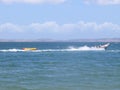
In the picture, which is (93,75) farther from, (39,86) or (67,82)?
(39,86)

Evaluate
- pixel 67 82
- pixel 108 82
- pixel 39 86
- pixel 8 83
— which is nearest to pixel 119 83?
pixel 108 82

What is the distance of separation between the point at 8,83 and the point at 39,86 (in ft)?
13.6

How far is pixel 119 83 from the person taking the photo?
45312 millimetres

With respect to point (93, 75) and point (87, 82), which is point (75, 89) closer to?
point (87, 82)

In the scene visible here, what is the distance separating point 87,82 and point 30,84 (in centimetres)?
577

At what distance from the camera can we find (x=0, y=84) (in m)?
45.0

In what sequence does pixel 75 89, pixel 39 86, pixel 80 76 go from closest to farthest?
pixel 75 89 → pixel 39 86 → pixel 80 76

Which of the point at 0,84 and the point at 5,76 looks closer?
the point at 0,84

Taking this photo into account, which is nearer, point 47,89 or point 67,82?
point 47,89

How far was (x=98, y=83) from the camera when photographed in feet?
150

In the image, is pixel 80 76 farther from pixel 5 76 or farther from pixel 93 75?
pixel 5 76

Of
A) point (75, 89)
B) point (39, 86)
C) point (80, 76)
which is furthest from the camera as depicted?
point (80, 76)

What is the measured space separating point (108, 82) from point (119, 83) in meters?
1.46

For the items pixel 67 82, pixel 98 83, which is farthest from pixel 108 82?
pixel 67 82
